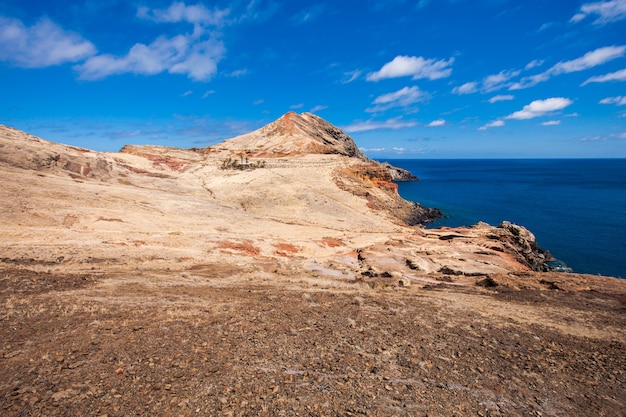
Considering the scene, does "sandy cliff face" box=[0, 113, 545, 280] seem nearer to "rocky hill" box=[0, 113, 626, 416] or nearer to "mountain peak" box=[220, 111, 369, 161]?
"rocky hill" box=[0, 113, 626, 416]

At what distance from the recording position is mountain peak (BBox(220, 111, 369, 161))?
204 ft

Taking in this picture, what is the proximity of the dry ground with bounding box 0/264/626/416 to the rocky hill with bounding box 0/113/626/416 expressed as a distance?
0.17 feet

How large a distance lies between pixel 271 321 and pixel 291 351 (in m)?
2.11

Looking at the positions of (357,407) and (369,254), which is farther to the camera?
(369,254)

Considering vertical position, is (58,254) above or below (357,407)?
above

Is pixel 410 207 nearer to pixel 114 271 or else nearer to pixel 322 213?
pixel 322 213

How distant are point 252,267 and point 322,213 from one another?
20491 mm

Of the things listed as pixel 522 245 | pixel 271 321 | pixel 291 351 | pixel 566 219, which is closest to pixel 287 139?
pixel 522 245

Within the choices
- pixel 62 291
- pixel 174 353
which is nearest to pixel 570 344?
pixel 174 353

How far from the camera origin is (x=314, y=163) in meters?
54.6

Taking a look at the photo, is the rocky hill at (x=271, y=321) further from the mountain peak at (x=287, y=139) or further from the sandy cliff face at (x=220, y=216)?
the mountain peak at (x=287, y=139)

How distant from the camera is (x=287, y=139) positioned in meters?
67.2

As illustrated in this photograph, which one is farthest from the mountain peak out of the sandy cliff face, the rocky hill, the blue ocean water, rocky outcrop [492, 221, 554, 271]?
rocky outcrop [492, 221, 554, 271]

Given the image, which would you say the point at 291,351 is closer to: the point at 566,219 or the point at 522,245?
the point at 522,245
